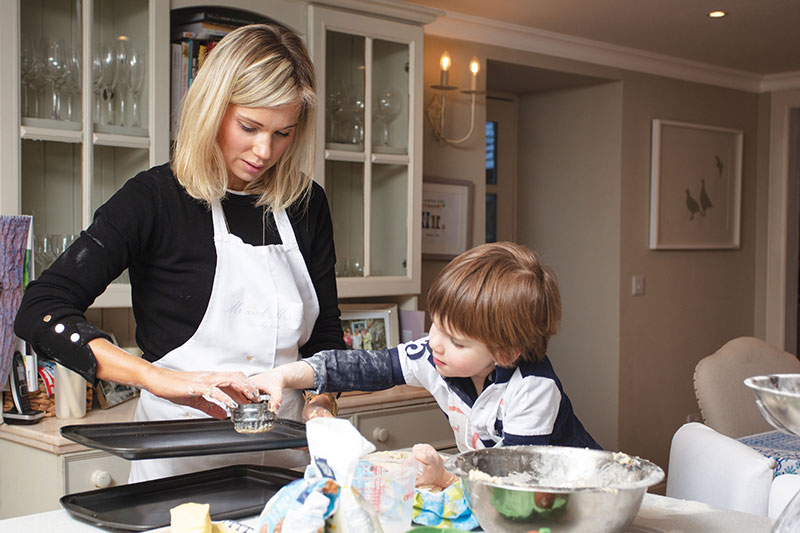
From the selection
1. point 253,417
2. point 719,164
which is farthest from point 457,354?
point 719,164

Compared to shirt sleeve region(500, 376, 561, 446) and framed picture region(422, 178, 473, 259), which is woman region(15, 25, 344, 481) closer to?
shirt sleeve region(500, 376, 561, 446)

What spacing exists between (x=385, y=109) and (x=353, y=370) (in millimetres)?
1605

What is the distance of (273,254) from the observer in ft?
5.28

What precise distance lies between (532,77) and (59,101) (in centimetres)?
236

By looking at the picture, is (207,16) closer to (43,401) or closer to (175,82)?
(175,82)

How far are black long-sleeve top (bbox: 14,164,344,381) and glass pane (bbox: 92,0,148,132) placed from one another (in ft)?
2.75

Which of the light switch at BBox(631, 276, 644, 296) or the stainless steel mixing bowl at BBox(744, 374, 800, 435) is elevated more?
the stainless steel mixing bowl at BBox(744, 374, 800, 435)

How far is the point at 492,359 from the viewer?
133cm

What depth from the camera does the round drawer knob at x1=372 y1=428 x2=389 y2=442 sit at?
8.56 ft

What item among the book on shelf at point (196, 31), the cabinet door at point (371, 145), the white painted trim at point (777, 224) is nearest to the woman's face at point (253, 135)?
the book on shelf at point (196, 31)

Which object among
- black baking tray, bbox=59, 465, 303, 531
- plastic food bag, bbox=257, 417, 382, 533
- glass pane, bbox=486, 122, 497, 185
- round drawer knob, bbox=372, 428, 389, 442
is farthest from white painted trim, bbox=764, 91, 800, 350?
plastic food bag, bbox=257, 417, 382, 533

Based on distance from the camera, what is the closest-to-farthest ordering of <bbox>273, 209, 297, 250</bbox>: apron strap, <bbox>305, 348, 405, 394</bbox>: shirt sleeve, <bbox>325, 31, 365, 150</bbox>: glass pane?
<bbox>305, 348, 405, 394</bbox>: shirt sleeve, <bbox>273, 209, 297, 250</bbox>: apron strap, <bbox>325, 31, 365, 150</bbox>: glass pane

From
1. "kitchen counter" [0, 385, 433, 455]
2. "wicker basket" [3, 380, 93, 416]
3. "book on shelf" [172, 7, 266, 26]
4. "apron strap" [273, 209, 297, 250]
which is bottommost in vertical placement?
"kitchen counter" [0, 385, 433, 455]

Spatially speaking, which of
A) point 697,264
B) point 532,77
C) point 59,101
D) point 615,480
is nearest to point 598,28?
point 532,77
